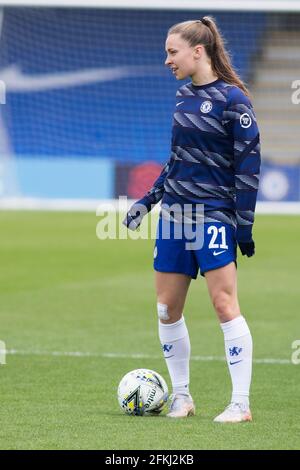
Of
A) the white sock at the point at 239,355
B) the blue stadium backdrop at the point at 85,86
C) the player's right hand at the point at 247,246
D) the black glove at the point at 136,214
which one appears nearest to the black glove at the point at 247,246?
the player's right hand at the point at 247,246

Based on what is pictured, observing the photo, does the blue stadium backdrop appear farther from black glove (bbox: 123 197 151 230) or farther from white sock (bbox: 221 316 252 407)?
white sock (bbox: 221 316 252 407)

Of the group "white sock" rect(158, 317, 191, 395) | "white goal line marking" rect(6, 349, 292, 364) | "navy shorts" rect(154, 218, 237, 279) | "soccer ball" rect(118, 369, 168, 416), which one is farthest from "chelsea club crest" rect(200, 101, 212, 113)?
"white goal line marking" rect(6, 349, 292, 364)

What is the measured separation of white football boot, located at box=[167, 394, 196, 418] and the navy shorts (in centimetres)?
72

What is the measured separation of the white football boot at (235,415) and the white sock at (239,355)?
0.09 ft

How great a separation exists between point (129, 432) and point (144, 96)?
26.9 meters

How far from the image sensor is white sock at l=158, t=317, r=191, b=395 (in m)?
6.32

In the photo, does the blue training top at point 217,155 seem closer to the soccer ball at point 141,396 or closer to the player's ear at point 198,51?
the player's ear at point 198,51

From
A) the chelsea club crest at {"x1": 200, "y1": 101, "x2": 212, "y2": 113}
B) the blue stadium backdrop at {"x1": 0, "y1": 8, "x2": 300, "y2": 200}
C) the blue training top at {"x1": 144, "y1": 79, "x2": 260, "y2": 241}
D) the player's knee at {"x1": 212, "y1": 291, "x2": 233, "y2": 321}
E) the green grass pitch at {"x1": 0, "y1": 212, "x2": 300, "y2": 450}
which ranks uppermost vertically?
the chelsea club crest at {"x1": 200, "y1": 101, "x2": 212, "y2": 113}

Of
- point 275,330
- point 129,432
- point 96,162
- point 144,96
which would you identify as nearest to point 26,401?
point 129,432

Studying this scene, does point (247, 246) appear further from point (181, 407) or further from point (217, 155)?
point (181, 407)

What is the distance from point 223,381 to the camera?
776cm

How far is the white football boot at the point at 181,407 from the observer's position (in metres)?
6.23

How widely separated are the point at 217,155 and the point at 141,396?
140cm

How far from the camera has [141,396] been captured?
6.24m
